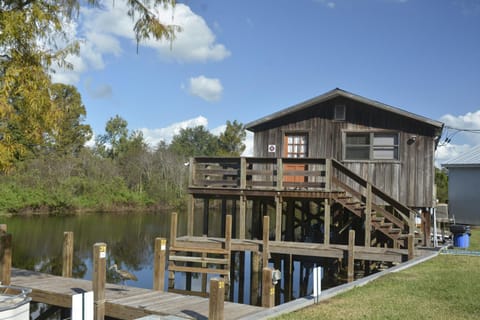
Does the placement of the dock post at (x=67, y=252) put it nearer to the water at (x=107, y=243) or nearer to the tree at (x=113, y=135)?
the water at (x=107, y=243)

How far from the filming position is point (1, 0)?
8.17 meters

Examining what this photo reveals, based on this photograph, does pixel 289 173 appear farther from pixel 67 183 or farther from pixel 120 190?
pixel 120 190

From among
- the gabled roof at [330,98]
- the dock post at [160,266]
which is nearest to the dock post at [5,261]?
the dock post at [160,266]

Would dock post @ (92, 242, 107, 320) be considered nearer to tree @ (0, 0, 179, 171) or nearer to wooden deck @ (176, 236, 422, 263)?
tree @ (0, 0, 179, 171)

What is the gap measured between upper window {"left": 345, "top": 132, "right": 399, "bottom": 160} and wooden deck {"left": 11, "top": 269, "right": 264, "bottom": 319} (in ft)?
31.3

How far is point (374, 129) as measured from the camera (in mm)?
17969

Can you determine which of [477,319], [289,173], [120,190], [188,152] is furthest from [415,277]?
[188,152]

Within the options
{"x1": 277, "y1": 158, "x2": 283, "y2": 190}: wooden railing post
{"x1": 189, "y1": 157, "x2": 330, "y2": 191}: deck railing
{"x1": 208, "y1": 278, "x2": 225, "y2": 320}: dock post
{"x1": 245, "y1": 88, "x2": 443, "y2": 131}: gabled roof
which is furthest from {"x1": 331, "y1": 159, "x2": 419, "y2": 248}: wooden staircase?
{"x1": 208, "y1": 278, "x2": 225, "y2": 320}: dock post

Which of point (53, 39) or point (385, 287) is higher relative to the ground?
point (53, 39)

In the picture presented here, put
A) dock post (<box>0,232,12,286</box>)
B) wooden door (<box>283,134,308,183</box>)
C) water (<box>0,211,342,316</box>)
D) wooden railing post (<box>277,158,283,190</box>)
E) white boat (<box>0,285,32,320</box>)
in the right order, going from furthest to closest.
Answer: water (<box>0,211,342,316</box>) → wooden door (<box>283,134,308,183</box>) → wooden railing post (<box>277,158,283,190</box>) → dock post (<box>0,232,12,286</box>) → white boat (<box>0,285,32,320</box>)

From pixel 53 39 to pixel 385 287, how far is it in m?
7.49

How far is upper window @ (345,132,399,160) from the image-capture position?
58.4ft

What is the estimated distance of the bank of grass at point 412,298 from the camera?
8148 millimetres

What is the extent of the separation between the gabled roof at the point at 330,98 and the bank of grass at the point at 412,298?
6.09 metres
